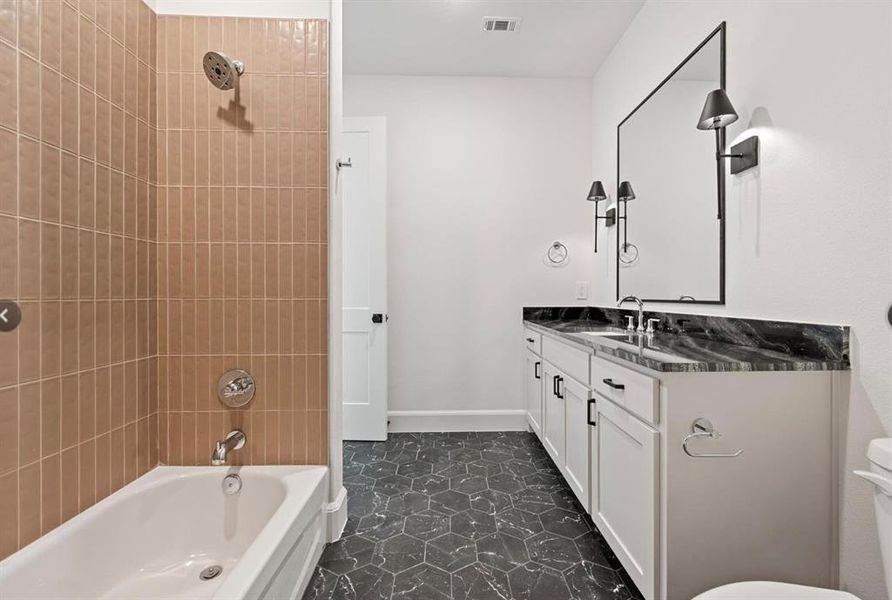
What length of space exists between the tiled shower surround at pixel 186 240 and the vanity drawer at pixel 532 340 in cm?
143

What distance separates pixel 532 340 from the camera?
2758 mm

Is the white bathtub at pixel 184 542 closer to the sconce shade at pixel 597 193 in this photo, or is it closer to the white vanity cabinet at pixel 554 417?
the white vanity cabinet at pixel 554 417

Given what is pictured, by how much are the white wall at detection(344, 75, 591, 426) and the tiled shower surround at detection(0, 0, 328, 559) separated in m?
1.35

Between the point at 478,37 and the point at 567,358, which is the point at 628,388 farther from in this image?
the point at 478,37

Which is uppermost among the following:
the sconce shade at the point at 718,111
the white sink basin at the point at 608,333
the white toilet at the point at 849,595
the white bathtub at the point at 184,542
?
the sconce shade at the point at 718,111

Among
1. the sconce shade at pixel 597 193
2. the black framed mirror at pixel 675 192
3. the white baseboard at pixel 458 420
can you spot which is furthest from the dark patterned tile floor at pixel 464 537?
the sconce shade at pixel 597 193

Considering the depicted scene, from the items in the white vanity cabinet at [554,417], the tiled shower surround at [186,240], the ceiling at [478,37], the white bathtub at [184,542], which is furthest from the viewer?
the ceiling at [478,37]

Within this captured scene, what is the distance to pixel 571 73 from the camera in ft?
9.82

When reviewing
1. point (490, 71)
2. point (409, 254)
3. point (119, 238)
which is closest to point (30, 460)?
point (119, 238)

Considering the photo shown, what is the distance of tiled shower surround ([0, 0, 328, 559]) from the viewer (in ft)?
4.31

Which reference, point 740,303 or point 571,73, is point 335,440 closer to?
point 740,303

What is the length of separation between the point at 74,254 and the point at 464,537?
179 cm

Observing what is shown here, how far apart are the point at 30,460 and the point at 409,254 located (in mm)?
2257

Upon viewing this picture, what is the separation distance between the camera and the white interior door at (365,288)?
2.79 metres
